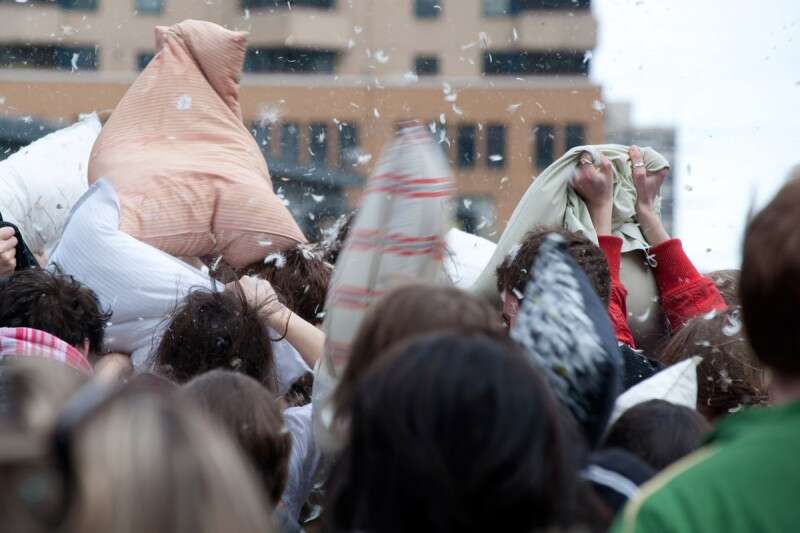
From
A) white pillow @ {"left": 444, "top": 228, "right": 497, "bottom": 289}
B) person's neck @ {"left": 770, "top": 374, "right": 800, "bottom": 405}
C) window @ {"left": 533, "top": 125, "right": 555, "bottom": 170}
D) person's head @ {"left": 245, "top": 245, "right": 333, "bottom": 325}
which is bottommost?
window @ {"left": 533, "top": 125, "right": 555, "bottom": 170}

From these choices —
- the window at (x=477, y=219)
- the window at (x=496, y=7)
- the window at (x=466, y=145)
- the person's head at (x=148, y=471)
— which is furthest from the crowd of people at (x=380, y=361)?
the window at (x=466, y=145)

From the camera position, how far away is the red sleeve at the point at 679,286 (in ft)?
9.95

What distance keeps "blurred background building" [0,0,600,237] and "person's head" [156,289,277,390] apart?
11609 mm

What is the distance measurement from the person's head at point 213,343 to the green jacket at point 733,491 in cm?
142

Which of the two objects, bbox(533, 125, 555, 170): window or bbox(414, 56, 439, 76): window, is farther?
bbox(414, 56, 439, 76): window

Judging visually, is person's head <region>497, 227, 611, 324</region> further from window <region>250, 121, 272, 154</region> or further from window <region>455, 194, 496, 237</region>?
window <region>250, 121, 272, 154</region>

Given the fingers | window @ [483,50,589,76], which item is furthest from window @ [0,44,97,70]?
the fingers

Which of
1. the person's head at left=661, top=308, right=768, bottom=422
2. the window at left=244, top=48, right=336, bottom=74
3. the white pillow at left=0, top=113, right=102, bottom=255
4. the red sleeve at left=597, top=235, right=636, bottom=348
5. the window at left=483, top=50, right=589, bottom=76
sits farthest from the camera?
the window at left=244, top=48, right=336, bottom=74

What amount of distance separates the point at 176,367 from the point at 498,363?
1427 millimetres

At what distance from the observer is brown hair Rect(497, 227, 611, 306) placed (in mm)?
2592

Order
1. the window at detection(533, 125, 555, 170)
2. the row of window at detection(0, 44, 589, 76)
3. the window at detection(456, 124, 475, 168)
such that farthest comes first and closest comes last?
the window at detection(456, 124, 475, 168), the window at detection(533, 125, 555, 170), the row of window at detection(0, 44, 589, 76)

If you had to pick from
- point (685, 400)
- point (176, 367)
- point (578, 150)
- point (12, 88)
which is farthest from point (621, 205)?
point (12, 88)

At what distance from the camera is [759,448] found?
1.23 metres

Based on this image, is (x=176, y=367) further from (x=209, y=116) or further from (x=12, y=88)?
(x=12, y=88)
